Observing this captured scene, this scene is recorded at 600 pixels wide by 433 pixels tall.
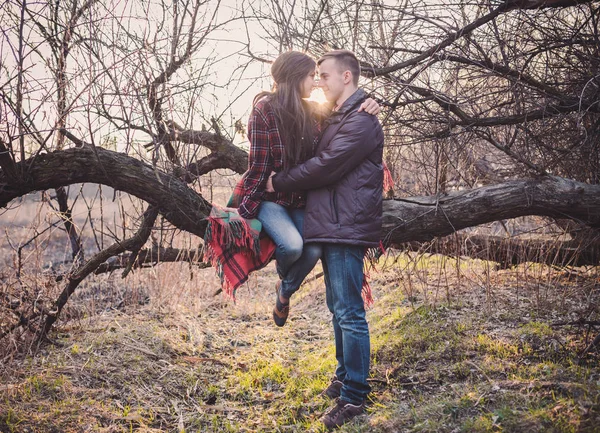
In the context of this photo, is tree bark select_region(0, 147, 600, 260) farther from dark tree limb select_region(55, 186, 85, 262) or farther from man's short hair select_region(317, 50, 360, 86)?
dark tree limb select_region(55, 186, 85, 262)

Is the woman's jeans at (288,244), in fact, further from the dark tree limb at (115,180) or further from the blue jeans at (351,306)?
the dark tree limb at (115,180)

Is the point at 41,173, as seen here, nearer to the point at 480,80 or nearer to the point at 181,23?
the point at 181,23

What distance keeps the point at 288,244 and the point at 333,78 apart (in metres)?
1.20

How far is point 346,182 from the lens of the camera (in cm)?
315

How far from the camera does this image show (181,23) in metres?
4.64

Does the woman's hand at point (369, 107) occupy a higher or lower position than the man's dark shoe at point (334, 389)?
higher

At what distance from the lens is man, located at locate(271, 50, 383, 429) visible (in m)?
3.08

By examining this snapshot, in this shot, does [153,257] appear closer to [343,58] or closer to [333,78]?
[333,78]

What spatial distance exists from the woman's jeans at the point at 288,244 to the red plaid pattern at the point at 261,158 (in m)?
0.08

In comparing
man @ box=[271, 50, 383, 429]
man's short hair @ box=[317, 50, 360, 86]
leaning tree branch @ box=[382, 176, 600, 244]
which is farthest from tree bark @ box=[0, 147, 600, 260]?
man's short hair @ box=[317, 50, 360, 86]

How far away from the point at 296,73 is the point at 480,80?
7.56 ft

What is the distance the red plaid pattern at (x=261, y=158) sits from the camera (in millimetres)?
3271

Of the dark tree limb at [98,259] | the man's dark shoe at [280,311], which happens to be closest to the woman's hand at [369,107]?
the man's dark shoe at [280,311]

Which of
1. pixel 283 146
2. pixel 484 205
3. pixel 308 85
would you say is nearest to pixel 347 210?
pixel 283 146
